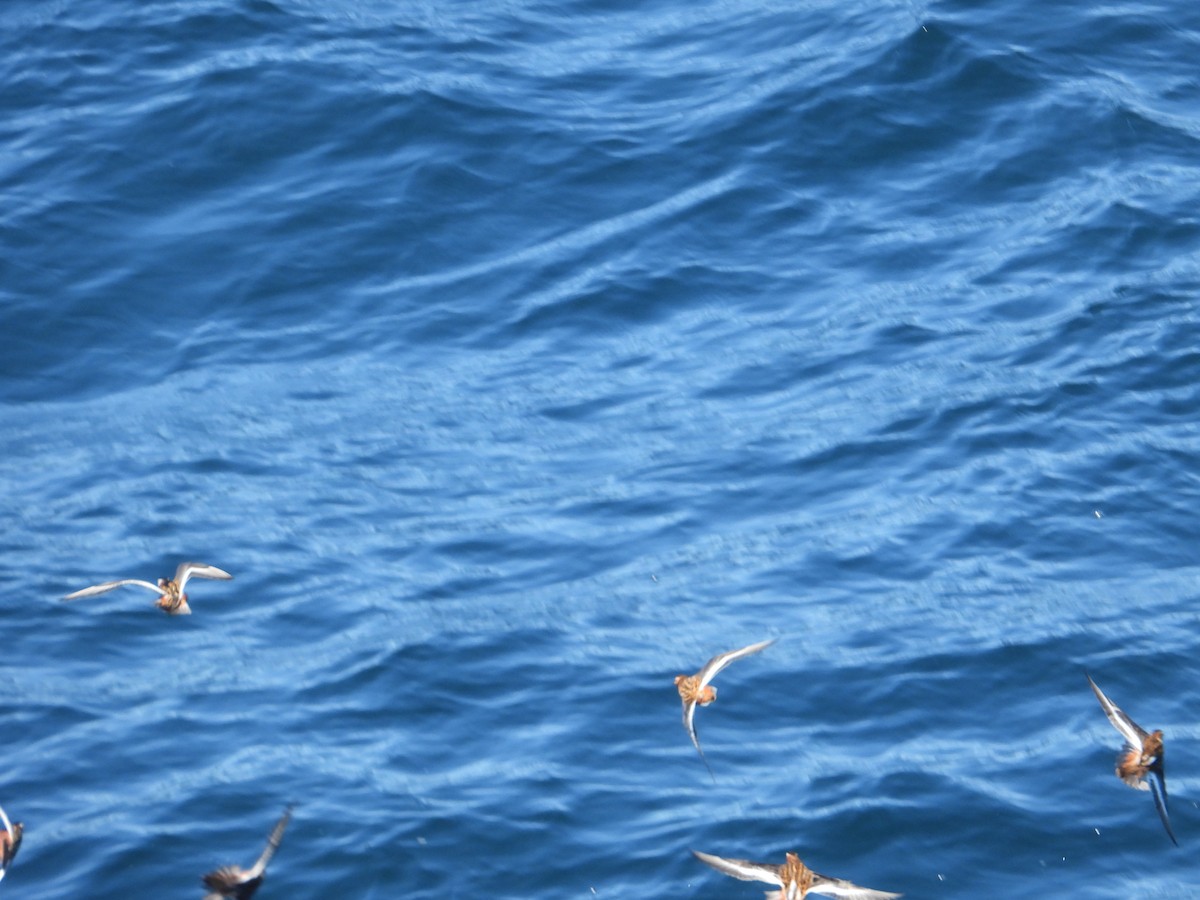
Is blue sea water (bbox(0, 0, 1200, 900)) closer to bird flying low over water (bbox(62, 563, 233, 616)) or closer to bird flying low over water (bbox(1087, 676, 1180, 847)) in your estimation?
bird flying low over water (bbox(62, 563, 233, 616))

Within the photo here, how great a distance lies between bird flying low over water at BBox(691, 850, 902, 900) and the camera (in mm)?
7703

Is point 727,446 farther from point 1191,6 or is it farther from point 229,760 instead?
point 1191,6

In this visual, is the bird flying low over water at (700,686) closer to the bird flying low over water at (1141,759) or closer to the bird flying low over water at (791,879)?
the bird flying low over water at (791,879)

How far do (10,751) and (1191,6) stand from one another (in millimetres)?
12645

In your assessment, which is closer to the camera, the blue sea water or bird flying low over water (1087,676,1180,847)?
bird flying low over water (1087,676,1180,847)

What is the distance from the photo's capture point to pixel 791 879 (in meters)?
7.71

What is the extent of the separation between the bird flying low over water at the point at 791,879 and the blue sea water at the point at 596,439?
66 centimetres

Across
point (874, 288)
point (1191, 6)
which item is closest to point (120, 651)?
point (874, 288)

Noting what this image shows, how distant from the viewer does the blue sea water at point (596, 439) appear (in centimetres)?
923

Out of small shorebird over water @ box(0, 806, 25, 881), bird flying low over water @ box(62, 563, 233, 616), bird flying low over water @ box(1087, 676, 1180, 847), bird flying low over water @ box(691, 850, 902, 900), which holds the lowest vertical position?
bird flying low over water @ box(691, 850, 902, 900)

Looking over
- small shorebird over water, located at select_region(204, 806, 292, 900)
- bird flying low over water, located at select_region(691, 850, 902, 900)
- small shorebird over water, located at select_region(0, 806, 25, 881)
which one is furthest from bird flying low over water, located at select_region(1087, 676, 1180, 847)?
small shorebird over water, located at select_region(0, 806, 25, 881)

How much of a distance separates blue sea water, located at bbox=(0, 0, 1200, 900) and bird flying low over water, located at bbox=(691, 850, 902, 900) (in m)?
0.66

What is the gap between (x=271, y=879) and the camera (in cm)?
888

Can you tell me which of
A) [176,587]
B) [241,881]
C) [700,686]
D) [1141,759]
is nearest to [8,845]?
[241,881]
